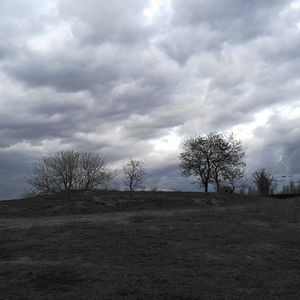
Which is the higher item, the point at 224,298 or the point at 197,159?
the point at 197,159

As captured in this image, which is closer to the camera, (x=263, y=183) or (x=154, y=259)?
(x=154, y=259)

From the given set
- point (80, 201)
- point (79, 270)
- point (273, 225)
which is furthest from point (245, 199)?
point (79, 270)

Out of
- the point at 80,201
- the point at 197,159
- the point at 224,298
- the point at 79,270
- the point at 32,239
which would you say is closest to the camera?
the point at 224,298

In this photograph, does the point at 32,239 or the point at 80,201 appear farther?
the point at 80,201

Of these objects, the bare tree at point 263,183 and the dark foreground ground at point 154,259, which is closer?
the dark foreground ground at point 154,259

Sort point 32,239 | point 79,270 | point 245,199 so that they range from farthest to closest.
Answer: point 245,199 < point 32,239 < point 79,270

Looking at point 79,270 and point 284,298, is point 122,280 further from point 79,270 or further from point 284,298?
point 284,298

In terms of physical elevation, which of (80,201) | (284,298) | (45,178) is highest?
(45,178)

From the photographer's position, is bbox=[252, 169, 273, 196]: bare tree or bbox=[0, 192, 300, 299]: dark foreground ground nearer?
bbox=[0, 192, 300, 299]: dark foreground ground

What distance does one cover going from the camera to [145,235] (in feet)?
44.8

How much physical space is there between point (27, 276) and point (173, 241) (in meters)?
4.97

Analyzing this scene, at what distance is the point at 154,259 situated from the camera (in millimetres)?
10391

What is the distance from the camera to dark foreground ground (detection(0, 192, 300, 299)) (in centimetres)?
782

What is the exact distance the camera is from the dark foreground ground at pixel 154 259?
782 centimetres
